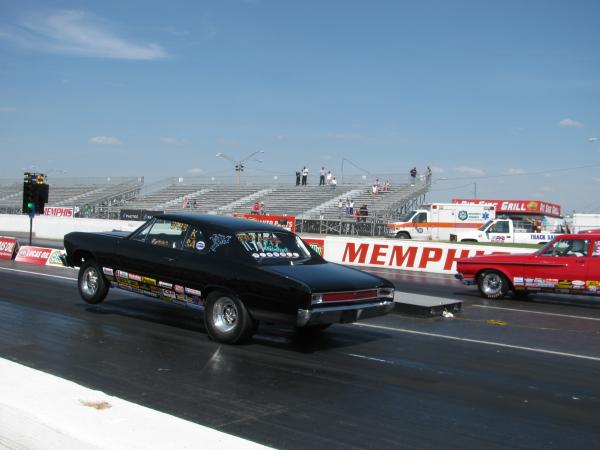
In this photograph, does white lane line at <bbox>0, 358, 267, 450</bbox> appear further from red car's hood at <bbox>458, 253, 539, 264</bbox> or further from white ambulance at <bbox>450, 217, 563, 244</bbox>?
white ambulance at <bbox>450, 217, 563, 244</bbox>

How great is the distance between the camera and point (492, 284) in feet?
46.8

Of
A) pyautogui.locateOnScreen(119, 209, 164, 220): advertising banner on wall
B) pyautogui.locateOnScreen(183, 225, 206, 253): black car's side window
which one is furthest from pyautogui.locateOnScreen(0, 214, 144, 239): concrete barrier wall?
pyautogui.locateOnScreen(183, 225, 206, 253): black car's side window

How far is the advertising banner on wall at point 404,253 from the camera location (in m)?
20.8

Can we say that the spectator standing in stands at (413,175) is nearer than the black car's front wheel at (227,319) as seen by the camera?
No

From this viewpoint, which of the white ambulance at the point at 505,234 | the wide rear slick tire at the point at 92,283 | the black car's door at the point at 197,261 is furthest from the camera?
the white ambulance at the point at 505,234

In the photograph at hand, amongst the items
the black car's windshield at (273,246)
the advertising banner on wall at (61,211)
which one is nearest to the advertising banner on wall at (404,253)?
the black car's windshield at (273,246)

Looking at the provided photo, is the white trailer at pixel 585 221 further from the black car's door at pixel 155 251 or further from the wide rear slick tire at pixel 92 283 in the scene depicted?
the black car's door at pixel 155 251

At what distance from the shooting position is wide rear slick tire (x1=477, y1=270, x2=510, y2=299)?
1409cm

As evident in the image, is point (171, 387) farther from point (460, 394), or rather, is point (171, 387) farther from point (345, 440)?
point (460, 394)

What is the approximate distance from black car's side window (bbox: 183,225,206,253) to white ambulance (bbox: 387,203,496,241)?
26797 millimetres

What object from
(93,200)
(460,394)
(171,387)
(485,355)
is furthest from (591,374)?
(93,200)

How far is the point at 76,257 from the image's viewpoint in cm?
1017

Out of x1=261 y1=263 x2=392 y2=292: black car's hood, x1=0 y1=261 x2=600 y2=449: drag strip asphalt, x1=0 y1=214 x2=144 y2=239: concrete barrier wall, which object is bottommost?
x1=0 y1=261 x2=600 y2=449: drag strip asphalt

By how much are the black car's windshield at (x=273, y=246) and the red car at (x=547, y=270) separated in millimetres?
6943
